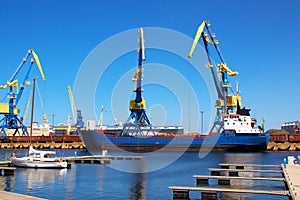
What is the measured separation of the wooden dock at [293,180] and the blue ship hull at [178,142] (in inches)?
1363

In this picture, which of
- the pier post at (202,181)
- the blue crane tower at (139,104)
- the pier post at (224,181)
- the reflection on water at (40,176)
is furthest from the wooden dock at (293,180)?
the blue crane tower at (139,104)

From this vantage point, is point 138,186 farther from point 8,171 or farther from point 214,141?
point 214,141

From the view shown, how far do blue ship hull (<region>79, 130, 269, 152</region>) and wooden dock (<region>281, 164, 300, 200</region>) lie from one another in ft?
114

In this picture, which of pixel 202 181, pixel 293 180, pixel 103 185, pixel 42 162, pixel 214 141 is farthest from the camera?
pixel 214 141

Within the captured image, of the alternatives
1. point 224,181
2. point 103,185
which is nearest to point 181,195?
point 224,181

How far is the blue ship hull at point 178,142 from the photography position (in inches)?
2440

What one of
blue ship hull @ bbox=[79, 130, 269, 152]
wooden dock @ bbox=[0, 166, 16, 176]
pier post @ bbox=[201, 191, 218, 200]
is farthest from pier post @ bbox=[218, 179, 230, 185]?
blue ship hull @ bbox=[79, 130, 269, 152]

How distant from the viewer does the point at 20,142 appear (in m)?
85.8

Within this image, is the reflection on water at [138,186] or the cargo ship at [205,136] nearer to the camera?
the reflection on water at [138,186]

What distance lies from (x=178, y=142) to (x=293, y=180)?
49.4m

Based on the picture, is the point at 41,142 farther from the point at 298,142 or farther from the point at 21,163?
the point at 298,142

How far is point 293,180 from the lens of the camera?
20.4 meters

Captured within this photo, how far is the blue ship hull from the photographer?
2440 inches

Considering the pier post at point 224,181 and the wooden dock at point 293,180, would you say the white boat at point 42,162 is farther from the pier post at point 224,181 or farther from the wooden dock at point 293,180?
the wooden dock at point 293,180
